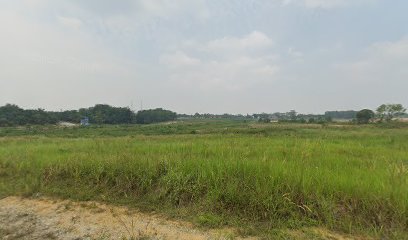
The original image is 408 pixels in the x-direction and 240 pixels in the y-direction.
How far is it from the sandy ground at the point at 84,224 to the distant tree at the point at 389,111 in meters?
80.2

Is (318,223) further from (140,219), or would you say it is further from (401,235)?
(140,219)

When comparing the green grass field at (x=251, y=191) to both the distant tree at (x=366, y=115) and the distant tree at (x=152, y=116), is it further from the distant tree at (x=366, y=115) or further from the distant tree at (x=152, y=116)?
the distant tree at (x=152, y=116)

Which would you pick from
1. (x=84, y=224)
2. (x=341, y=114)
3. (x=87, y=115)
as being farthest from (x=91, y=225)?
(x=341, y=114)

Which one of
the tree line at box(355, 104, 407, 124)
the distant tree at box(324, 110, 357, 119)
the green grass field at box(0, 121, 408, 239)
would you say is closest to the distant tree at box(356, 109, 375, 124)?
the tree line at box(355, 104, 407, 124)

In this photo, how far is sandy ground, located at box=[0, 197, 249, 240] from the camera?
A: 4.09m

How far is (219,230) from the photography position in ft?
13.1

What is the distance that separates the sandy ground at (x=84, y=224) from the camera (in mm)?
4086

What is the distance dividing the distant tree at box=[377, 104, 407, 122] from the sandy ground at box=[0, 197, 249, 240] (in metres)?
80.2

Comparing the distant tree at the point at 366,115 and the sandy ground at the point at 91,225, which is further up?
the distant tree at the point at 366,115

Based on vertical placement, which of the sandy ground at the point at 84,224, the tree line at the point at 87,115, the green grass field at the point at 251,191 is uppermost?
the tree line at the point at 87,115

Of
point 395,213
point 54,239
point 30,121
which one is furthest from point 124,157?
point 30,121

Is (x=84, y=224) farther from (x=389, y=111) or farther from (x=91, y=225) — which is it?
(x=389, y=111)

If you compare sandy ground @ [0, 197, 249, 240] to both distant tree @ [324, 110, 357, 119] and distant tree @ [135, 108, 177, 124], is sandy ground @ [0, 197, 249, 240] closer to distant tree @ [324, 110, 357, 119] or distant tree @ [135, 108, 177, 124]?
distant tree @ [135, 108, 177, 124]

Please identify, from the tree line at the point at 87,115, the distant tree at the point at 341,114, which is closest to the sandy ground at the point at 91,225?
the tree line at the point at 87,115
